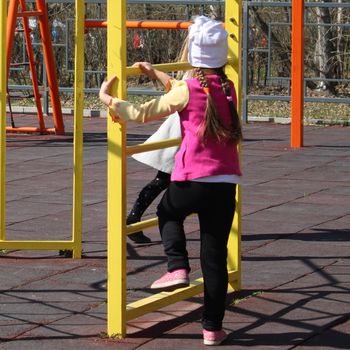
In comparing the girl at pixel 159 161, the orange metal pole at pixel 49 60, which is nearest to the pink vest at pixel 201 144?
the girl at pixel 159 161

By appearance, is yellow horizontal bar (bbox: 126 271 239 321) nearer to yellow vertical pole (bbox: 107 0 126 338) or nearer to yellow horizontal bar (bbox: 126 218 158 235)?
yellow vertical pole (bbox: 107 0 126 338)

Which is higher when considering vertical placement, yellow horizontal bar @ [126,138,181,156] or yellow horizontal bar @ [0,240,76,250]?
yellow horizontal bar @ [126,138,181,156]

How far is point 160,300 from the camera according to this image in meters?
6.15

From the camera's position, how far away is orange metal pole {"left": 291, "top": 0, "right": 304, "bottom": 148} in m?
13.8

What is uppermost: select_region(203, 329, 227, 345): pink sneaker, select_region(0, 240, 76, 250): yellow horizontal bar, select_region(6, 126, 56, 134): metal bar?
select_region(6, 126, 56, 134): metal bar

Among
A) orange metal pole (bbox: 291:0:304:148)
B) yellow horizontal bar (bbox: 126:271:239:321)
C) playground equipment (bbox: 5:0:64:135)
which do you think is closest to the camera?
yellow horizontal bar (bbox: 126:271:239:321)

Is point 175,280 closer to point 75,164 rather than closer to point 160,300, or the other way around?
point 160,300

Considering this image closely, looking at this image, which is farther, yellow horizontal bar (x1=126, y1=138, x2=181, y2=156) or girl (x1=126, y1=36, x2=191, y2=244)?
girl (x1=126, y1=36, x2=191, y2=244)

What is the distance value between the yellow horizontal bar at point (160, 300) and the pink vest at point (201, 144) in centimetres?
77

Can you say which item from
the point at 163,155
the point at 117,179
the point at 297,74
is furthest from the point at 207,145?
the point at 297,74

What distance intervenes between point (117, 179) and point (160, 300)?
777 millimetres

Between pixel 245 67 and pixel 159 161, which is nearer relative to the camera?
pixel 159 161

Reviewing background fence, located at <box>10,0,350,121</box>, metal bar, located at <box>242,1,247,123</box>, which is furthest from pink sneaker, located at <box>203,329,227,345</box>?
metal bar, located at <box>242,1,247,123</box>

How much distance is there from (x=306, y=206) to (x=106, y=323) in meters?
4.01
